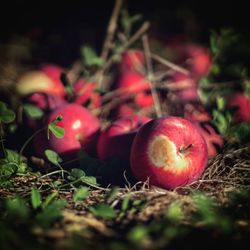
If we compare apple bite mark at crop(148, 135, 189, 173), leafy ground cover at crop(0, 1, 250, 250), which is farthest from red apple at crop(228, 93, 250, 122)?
apple bite mark at crop(148, 135, 189, 173)

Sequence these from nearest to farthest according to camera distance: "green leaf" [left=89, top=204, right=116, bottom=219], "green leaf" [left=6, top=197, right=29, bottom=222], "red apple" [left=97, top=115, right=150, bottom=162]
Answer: "green leaf" [left=6, top=197, right=29, bottom=222]
"green leaf" [left=89, top=204, right=116, bottom=219]
"red apple" [left=97, top=115, right=150, bottom=162]

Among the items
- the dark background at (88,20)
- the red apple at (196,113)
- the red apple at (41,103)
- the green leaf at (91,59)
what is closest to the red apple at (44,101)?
the red apple at (41,103)

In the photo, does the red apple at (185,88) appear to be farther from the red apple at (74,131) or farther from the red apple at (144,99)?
the red apple at (74,131)

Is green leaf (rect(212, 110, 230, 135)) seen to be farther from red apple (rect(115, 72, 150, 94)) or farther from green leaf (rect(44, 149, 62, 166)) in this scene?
green leaf (rect(44, 149, 62, 166))

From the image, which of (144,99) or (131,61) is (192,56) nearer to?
(131,61)

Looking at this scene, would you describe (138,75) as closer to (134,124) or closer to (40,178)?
(134,124)

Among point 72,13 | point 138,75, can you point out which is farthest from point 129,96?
point 72,13
